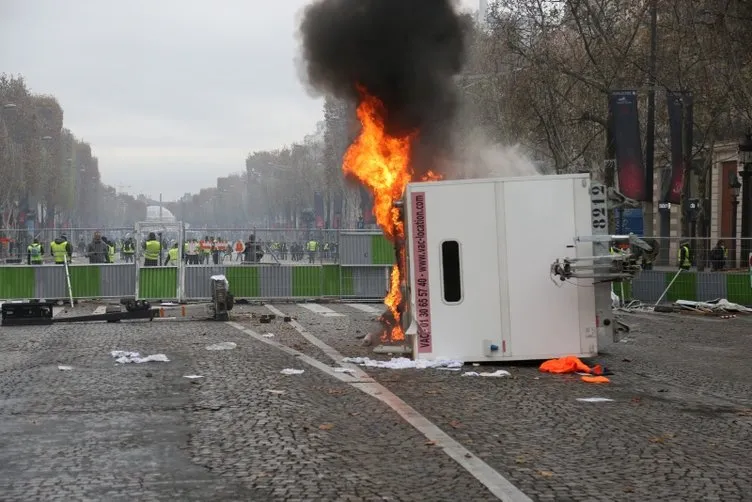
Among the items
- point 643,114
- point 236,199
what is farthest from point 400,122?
point 236,199

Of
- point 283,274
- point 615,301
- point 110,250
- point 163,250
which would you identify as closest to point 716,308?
point 615,301

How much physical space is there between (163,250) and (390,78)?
13.2 m

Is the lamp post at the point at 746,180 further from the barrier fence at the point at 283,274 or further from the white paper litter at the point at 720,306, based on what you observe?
the white paper litter at the point at 720,306

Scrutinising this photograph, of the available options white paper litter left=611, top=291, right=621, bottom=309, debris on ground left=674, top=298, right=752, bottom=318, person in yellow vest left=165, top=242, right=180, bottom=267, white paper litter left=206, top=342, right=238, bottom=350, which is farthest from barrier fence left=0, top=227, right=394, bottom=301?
white paper litter left=206, top=342, right=238, bottom=350

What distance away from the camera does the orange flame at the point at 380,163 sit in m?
14.1

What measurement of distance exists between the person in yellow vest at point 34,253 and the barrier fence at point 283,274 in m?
0.16

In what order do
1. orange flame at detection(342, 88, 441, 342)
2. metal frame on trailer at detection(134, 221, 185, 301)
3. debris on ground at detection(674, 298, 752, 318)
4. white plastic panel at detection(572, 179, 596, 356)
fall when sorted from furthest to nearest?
metal frame on trailer at detection(134, 221, 185, 301) → debris on ground at detection(674, 298, 752, 318) → orange flame at detection(342, 88, 441, 342) → white plastic panel at detection(572, 179, 596, 356)

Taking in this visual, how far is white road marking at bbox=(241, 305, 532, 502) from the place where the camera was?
567 centimetres

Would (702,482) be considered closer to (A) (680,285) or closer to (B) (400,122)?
(B) (400,122)

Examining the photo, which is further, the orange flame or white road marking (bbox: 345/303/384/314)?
white road marking (bbox: 345/303/384/314)

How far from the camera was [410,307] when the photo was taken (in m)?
11.5

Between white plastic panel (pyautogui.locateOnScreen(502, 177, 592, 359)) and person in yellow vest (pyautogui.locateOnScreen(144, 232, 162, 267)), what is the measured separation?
1622 cm

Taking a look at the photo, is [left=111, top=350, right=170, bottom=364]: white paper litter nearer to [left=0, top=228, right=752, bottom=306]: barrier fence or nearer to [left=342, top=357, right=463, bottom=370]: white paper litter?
[left=342, top=357, right=463, bottom=370]: white paper litter

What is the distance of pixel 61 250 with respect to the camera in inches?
1032
